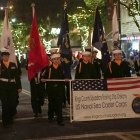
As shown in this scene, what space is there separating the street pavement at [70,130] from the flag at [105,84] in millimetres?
929

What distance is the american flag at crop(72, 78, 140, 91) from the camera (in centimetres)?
1083

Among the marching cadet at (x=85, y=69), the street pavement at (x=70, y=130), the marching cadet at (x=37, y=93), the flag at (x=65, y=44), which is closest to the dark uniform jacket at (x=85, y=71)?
the marching cadet at (x=85, y=69)

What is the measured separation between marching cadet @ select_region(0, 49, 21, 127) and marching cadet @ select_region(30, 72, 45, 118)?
1.33 meters

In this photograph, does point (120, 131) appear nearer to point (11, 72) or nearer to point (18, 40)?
point (11, 72)

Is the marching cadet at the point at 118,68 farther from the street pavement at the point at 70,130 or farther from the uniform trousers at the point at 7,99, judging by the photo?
the uniform trousers at the point at 7,99

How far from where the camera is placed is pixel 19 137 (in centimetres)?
993

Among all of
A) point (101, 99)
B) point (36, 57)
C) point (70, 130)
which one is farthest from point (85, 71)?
point (70, 130)

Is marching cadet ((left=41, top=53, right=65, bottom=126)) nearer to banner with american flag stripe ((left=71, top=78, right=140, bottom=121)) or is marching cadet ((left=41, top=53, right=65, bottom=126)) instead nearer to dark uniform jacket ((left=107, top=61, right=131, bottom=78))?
banner with american flag stripe ((left=71, top=78, right=140, bottom=121))

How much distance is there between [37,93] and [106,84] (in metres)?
2.90

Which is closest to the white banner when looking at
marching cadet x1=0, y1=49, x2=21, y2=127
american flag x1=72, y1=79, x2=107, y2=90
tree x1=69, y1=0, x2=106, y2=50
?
american flag x1=72, y1=79, x2=107, y2=90

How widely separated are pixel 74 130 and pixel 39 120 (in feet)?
6.13

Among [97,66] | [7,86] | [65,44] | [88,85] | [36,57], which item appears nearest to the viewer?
[88,85]

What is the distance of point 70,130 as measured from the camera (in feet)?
34.5

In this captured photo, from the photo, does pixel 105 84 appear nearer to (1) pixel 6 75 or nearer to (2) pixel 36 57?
(2) pixel 36 57
